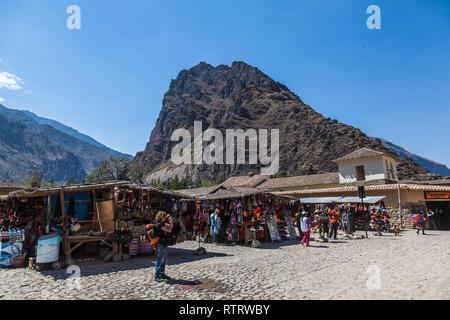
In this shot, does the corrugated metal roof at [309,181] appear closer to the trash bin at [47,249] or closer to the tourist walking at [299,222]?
the tourist walking at [299,222]

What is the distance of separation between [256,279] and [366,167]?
2707cm

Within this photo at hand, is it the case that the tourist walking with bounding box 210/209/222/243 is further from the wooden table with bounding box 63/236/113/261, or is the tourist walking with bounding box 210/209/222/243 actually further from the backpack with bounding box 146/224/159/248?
the backpack with bounding box 146/224/159/248

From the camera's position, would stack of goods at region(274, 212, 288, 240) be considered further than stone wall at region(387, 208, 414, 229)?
No

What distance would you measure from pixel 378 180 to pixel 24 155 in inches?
8876

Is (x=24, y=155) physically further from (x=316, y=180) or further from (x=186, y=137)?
(x=316, y=180)

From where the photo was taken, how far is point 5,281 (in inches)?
273

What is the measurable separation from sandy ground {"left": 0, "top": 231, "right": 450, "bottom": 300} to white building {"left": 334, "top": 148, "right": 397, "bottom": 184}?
67.4 ft

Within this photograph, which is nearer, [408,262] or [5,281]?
[5,281]

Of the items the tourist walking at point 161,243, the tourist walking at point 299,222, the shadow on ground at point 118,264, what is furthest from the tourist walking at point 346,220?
the tourist walking at point 161,243

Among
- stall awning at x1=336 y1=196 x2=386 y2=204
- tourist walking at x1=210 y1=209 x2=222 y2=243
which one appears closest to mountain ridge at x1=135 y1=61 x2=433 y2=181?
stall awning at x1=336 y1=196 x2=386 y2=204
